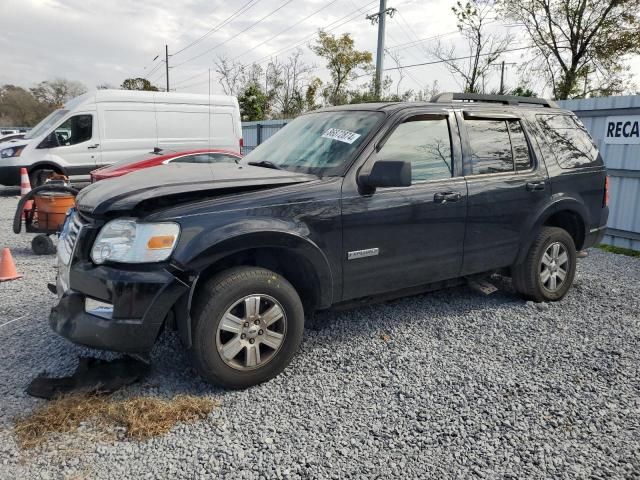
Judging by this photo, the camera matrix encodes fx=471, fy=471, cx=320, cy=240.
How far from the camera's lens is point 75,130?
1171cm

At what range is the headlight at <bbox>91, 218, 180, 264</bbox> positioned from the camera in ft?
8.69

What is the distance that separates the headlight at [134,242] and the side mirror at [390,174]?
4.32 ft

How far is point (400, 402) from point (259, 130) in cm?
1681

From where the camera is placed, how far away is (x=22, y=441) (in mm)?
2422

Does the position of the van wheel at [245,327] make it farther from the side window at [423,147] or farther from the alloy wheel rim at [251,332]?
the side window at [423,147]

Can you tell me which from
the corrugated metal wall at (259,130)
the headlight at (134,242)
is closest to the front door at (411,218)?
the headlight at (134,242)

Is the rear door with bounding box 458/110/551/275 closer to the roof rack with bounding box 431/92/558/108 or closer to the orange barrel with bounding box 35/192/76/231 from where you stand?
the roof rack with bounding box 431/92/558/108

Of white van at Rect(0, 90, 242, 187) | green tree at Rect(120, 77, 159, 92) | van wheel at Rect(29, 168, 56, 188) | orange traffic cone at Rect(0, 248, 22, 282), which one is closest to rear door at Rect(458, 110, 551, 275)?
orange traffic cone at Rect(0, 248, 22, 282)

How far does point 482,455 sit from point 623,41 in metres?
25.7

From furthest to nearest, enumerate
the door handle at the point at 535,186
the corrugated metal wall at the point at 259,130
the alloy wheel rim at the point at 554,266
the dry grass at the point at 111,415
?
the corrugated metal wall at the point at 259,130
the alloy wheel rim at the point at 554,266
the door handle at the point at 535,186
the dry grass at the point at 111,415

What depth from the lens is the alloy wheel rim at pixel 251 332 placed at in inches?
113

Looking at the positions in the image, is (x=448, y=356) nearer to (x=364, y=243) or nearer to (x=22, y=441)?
(x=364, y=243)

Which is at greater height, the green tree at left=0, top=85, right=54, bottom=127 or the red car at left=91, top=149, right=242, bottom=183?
the green tree at left=0, top=85, right=54, bottom=127

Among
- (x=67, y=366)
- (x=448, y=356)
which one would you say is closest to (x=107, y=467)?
(x=67, y=366)
